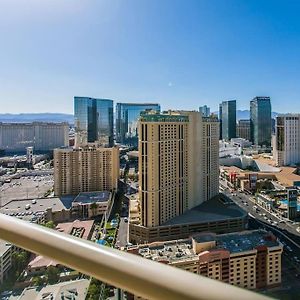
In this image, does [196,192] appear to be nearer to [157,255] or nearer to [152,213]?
[152,213]

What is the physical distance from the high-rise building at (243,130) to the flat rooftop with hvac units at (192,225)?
14047mm

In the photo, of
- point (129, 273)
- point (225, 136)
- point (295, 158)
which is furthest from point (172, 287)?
point (225, 136)

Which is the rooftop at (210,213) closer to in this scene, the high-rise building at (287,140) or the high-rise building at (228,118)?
the high-rise building at (287,140)

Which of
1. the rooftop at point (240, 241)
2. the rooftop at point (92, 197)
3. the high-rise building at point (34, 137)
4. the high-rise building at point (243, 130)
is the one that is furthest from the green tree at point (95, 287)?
the high-rise building at point (243, 130)

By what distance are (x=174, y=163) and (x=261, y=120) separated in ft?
41.9

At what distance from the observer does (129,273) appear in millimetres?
200

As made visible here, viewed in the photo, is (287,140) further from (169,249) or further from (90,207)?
(169,249)

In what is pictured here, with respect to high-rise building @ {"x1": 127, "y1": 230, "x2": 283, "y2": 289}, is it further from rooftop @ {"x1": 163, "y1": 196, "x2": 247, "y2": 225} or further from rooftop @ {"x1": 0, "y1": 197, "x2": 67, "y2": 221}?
rooftop @ {"x1": 0, "y1": 197, "x2": 67, "y2": 221}

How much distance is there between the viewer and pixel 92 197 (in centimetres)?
732

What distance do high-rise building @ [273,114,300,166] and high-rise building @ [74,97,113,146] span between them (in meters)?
7.56

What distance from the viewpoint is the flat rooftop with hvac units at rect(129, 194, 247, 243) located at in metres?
5.33

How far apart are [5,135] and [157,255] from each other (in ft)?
51.0

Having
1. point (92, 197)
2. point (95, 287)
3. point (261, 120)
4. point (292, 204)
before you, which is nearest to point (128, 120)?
point (261, 120)

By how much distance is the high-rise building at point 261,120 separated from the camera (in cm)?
1684
